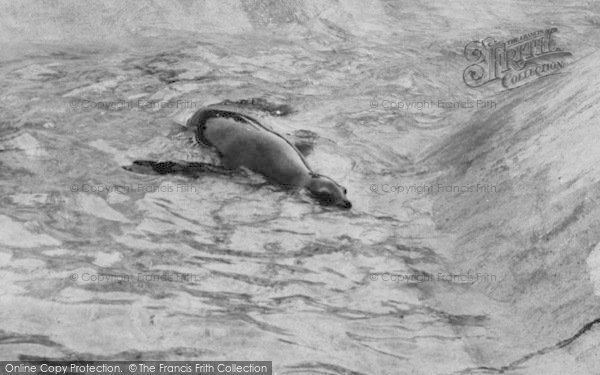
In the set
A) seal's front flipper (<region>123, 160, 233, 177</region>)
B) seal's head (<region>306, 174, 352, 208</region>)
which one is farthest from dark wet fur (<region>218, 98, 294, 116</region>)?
seal's head (<region>306, 174, 352, 208</region>)

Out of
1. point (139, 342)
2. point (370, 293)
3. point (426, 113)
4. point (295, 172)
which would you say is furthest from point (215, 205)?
point (426, 113)

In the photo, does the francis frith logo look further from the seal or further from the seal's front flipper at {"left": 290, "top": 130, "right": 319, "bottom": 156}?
the seal

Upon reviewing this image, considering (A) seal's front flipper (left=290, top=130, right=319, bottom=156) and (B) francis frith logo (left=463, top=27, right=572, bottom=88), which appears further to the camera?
(B) francis frith logo (left=463, top=27, right=572, bottom=88)

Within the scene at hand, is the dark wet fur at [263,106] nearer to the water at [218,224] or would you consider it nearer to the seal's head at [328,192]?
the water at [218,224]

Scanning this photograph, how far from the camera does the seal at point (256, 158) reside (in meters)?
5.36

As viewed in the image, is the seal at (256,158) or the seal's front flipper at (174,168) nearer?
the seal at (256,158)

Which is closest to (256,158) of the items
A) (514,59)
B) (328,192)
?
(328,192)

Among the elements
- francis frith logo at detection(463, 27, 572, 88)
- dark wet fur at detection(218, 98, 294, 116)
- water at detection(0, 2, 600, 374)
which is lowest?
water at detection(0, 2, 600, 374)

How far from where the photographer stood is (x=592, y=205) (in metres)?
4.18

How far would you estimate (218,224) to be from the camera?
4.83m

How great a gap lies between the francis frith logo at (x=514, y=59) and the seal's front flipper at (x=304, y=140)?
2.51 meters

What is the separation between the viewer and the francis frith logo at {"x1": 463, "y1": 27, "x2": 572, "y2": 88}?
851cm

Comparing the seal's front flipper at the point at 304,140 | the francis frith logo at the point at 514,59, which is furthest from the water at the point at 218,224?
the francis frith logo at the point at 514,59

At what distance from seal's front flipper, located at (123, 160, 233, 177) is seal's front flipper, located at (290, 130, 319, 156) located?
2.30 ft
